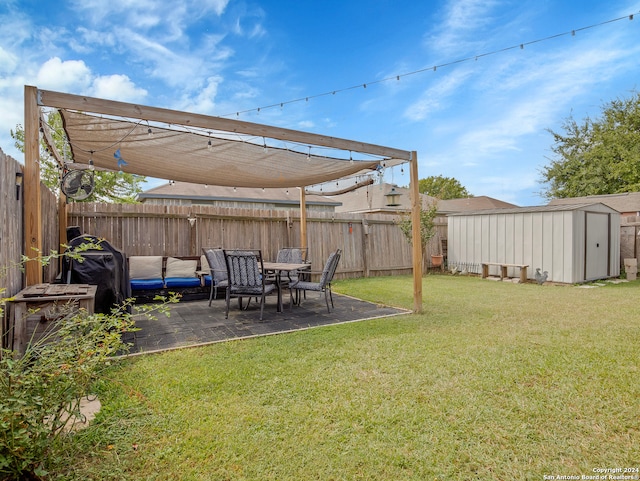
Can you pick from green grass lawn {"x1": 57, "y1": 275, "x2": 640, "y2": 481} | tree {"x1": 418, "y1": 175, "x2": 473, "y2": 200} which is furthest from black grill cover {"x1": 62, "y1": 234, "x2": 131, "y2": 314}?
tree {"x1": 418, "y1": 175, "x2": 473, "y2": 200}

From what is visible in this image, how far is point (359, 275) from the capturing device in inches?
371

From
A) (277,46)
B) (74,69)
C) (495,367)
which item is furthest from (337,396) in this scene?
(277,46)

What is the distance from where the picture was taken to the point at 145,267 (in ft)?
20.1

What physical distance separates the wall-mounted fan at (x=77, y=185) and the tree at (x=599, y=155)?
2067 cm

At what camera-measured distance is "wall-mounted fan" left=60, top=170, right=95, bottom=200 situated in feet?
16.2

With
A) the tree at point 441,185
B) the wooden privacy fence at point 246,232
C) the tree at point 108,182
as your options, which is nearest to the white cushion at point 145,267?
the wooden privacy fence at point 246,232

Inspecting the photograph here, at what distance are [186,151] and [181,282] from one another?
235 cm

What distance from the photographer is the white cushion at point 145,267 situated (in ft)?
19.8

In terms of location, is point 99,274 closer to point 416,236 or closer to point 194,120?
point 194,120

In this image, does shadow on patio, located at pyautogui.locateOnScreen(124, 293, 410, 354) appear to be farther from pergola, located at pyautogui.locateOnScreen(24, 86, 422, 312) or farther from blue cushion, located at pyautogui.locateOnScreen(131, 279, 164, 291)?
pergola, located at pyautogui.locateOnScreen(24, 86, 422, 312)

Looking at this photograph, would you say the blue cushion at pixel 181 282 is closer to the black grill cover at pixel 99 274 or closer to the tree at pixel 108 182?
the black grill cover at pixel 99 274

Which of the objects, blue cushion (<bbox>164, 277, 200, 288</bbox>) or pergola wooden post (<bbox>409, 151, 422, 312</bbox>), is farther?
blue cushion (<bbox>164, 277, 200, 288</bbox>)

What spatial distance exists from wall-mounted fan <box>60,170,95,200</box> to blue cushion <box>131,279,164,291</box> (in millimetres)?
1559

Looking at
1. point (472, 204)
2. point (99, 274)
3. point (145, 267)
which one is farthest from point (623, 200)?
point (99, 274)
